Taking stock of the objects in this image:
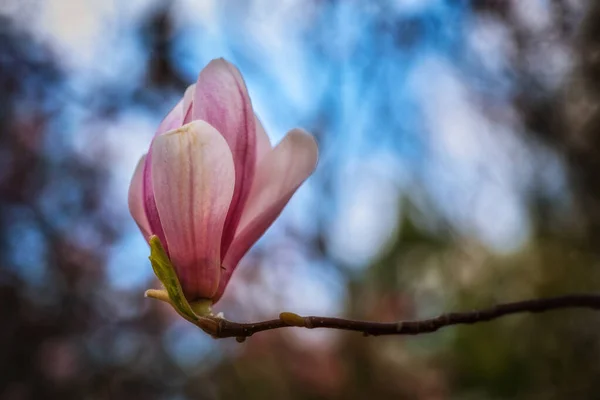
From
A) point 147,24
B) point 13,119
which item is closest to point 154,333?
point 13,119

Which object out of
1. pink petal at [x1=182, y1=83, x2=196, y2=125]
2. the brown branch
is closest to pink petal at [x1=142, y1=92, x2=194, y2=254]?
pink petal at [x1=182, y1=83, x2=196, y2=125]

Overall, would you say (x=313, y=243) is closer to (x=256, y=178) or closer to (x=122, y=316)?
(x=122, y=316)

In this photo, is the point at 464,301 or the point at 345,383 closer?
the point at 345,383

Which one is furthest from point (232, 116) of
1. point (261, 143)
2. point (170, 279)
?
point (170, 279)

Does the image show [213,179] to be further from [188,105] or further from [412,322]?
[412,322]

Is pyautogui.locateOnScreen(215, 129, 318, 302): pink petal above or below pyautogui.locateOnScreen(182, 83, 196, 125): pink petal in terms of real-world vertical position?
below

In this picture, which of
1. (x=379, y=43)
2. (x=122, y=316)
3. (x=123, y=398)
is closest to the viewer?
(x=379, y=43)

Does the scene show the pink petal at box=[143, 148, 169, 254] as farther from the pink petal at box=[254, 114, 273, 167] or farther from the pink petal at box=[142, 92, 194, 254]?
the pink petal at box=[254, 114, 273, 167]
